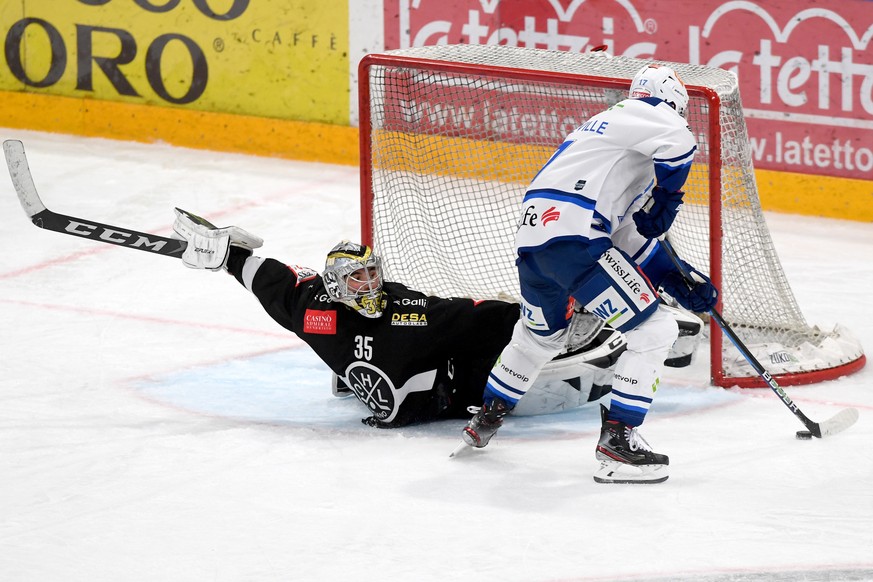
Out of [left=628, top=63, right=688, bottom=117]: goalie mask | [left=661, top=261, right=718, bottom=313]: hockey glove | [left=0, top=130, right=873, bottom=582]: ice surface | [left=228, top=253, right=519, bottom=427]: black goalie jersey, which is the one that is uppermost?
→ [left=628, top=63, right=688, bottom=117]: goalie mask

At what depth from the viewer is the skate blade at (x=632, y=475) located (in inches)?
155

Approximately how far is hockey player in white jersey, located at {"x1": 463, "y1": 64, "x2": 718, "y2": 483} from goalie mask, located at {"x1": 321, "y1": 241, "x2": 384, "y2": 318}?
1.45 ft

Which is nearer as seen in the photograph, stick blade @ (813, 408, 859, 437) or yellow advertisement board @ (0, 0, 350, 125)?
stick blade @ (813, 408, 859, 437)

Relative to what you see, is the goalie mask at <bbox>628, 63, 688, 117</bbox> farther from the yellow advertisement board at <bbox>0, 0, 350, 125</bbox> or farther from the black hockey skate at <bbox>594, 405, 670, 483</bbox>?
the yellow advertisement board at <bbox>0, 0, 350, 125</bbox>

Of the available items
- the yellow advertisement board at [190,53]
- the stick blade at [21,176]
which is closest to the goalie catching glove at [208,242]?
the stick blade at [21,176]

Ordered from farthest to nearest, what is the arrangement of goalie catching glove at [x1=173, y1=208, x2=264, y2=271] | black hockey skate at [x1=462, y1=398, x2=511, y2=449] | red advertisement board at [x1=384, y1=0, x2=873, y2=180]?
red advertisement board at [x1=384, y1=0, x2=873, y2=180] → goalie catching glove at [x1=173, y1=208, x2=264, y2=271] → black hockey skate at [x1=462, y1=398, x2=511, y2=449]

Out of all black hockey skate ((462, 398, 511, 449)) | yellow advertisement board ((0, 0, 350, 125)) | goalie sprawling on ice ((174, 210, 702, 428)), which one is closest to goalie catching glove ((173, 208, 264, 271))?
goalie sprawling on ice ((174, 210, 702, 428))

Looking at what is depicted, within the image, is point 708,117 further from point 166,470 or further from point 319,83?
point 319,83

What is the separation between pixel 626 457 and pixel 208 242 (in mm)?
1376

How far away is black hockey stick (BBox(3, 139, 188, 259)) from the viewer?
4.41 metres

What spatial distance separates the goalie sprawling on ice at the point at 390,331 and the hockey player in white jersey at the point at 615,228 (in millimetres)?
350

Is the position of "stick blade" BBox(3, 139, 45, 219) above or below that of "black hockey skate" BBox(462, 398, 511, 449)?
above

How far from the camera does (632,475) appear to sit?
3.95 metres

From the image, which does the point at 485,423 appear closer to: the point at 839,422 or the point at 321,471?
the point at 321,471
